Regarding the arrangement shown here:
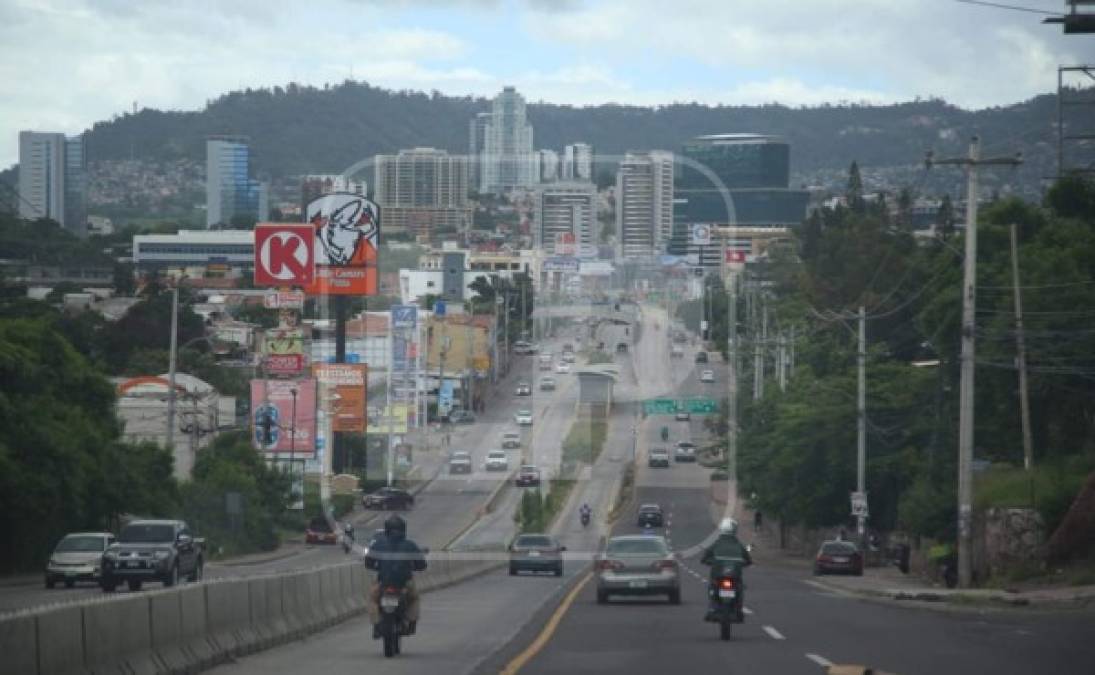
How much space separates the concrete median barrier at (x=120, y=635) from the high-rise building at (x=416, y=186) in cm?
11566

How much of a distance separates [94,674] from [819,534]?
7165 centimetres

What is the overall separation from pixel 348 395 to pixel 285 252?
616 inches

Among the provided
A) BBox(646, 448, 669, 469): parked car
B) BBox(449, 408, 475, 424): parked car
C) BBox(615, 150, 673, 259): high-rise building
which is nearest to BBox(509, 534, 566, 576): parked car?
BBox(449, 408, 475, 424): parked car

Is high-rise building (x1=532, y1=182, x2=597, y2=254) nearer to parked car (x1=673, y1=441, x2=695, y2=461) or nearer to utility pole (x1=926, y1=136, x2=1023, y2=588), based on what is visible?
parked car (x1=673, y1=441, x2=695, y2=461)

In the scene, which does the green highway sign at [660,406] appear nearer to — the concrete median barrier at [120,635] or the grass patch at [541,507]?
the grass patch at [541,507]

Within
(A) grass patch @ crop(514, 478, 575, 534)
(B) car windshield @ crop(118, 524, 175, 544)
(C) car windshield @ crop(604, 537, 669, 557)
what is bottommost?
(A) grass patch @ crop(514, 478, 575, 534)

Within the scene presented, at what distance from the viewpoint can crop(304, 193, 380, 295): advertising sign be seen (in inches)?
3455

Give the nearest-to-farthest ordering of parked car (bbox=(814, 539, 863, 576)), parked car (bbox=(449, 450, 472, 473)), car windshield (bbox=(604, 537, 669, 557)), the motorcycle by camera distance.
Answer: the motorcycle, car windshield (bbox=(604, 537, 669, 557)), parked car (bbox=(814, 539, 863, 576)), parked car (bbox=(449, 450, 472, 473))

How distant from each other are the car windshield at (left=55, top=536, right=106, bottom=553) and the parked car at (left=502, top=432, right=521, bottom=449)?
143ft

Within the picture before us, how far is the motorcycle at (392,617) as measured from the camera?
2367 centimetres

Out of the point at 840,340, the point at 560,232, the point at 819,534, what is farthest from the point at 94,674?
the point at 560,232

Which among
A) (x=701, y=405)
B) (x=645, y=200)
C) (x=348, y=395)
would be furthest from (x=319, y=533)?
(x=645, y=200)

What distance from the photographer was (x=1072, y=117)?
16838 centimetres

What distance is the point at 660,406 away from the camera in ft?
291
